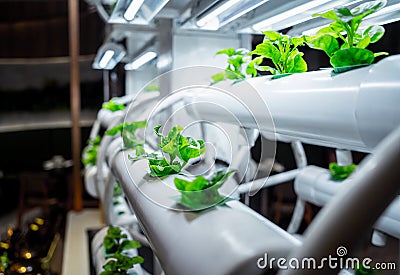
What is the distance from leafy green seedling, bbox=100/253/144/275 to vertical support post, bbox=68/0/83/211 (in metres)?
3.54

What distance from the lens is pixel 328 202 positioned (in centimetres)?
43

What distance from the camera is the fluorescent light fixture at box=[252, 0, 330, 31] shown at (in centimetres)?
89

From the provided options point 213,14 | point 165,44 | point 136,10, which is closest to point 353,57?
point 213,14

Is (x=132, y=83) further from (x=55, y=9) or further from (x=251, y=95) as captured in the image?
(x=55, y=9)

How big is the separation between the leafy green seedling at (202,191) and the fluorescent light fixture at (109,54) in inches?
58.0

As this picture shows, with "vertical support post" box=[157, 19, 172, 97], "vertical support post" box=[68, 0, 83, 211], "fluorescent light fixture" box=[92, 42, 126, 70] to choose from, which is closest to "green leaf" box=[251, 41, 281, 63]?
"vertical support post" box=[157, 19, 172, 97]

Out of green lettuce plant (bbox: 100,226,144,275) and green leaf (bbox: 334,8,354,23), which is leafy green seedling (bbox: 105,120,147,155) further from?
green leaf (bbox: 334,8,354,23)

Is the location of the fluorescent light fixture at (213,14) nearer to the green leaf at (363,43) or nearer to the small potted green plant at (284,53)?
the small potted green plant at (284,53)

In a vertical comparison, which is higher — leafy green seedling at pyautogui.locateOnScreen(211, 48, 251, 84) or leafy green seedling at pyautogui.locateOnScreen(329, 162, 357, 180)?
leafy green seedling at pyautogui.locateOnScreen(211, 48, 251, 84)

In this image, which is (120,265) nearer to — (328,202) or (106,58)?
(328,202)

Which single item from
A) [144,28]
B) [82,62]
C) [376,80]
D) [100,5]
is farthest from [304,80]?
[82,62]

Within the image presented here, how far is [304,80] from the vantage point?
0.62m

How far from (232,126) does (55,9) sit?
172 inches

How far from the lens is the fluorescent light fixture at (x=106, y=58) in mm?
2041
